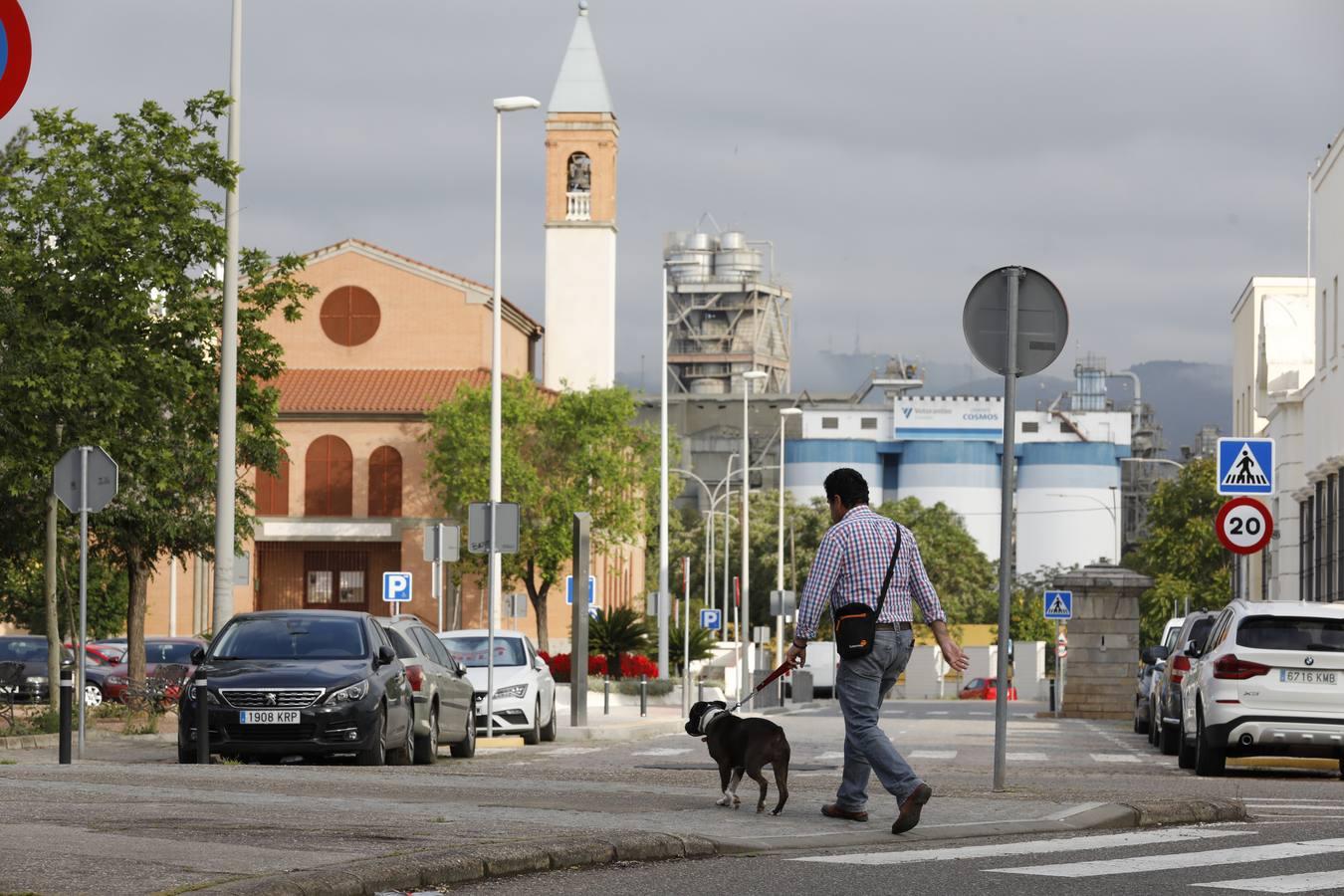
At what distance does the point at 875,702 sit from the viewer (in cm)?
1166

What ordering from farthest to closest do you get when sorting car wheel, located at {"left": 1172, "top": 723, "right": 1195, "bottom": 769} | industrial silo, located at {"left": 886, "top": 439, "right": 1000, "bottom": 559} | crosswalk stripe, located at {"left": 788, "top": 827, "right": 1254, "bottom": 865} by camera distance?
industrial silo, located at {"left": 886, "top": 439, "right": 1000, "bottom": 559}
car wheel, located at {"left": 1172, "top": 723, "right": 1195, "bottom": 769}
crosswalk stripe, located at {"left": 788, "top": 827, "right": 1254, "bottom": 865}

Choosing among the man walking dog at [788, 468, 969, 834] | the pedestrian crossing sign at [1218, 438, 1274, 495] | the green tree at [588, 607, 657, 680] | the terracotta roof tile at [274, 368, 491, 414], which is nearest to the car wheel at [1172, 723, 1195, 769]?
the pedestrian crossing sign at [1218, 438, 1274, 495]

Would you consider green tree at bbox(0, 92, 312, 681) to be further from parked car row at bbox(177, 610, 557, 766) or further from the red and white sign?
the red and white sign

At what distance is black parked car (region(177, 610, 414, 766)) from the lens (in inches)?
738

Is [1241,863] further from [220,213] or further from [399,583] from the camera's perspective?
[399,583]

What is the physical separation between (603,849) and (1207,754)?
1090 cm

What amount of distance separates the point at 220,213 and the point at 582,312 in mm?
53220

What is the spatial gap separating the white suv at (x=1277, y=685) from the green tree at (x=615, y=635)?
3420cm

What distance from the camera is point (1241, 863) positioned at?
10.3 metres

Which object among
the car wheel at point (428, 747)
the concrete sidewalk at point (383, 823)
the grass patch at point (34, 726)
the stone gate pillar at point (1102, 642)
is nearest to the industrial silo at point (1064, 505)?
the stone gate pillar at point (1102, 642)

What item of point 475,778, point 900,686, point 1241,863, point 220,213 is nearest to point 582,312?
point 900,686

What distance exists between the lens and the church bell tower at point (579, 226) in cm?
7994

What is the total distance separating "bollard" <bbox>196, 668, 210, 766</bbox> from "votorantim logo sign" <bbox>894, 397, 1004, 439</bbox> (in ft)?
420

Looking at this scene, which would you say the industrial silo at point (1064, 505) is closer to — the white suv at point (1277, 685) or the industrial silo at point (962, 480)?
the industrial silo at point (962, 480)
